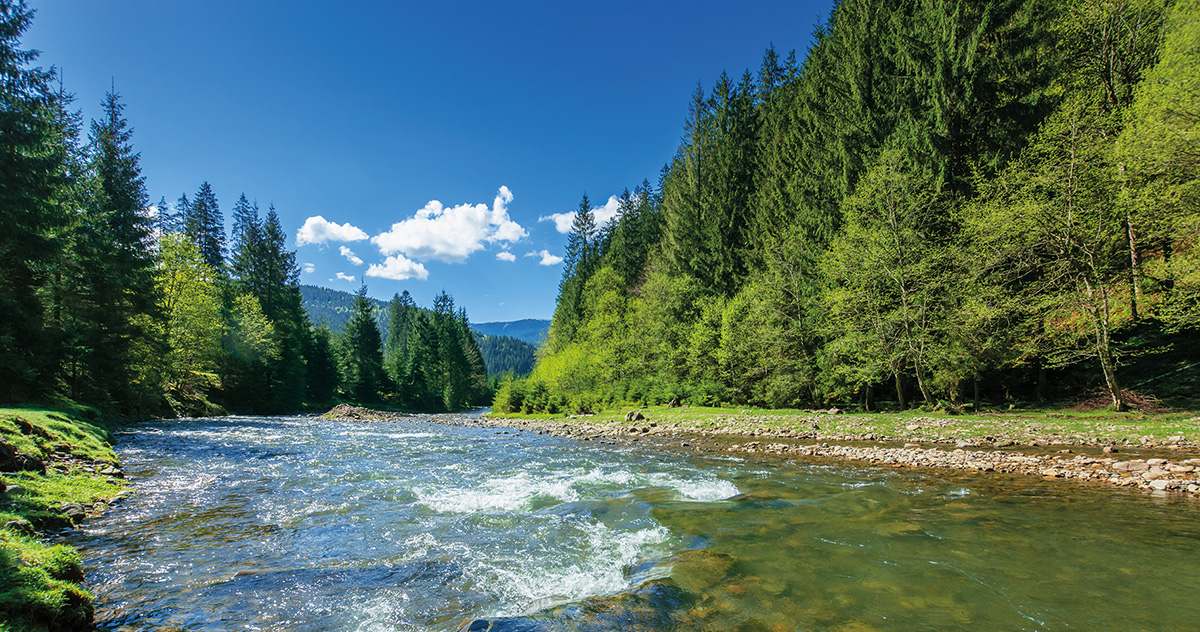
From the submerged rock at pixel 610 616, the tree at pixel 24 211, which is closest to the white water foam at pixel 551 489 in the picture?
the submerged rock at pixel 610 616

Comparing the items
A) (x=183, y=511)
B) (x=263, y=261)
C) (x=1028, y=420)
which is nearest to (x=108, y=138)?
(x=263, y=261)

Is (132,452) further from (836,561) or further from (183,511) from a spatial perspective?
(836,561)

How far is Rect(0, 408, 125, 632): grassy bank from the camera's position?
341 centimetres

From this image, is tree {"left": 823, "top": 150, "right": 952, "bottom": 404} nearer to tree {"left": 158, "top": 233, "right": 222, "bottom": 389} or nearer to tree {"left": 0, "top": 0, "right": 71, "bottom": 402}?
tree {"left": 0, "top": 0, "right": 71, "bottom": 402}

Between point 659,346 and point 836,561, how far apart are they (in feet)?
88.6

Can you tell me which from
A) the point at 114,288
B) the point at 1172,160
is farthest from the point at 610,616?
the point at 114,288

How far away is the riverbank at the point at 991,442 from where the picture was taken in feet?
28.9

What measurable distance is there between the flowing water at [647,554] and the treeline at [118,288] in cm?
1290

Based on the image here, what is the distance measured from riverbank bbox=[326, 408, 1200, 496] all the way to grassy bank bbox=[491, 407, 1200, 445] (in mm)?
24

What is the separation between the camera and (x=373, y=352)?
207 feet

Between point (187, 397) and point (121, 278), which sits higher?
point (121, 278)

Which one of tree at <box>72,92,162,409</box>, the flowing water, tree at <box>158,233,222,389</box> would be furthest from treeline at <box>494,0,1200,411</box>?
tree at <box>158,233,222,389</box>

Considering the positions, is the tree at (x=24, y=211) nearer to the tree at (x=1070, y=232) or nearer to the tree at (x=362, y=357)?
the tree at (x=1070, y=232)

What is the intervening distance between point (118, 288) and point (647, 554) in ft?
93.5
